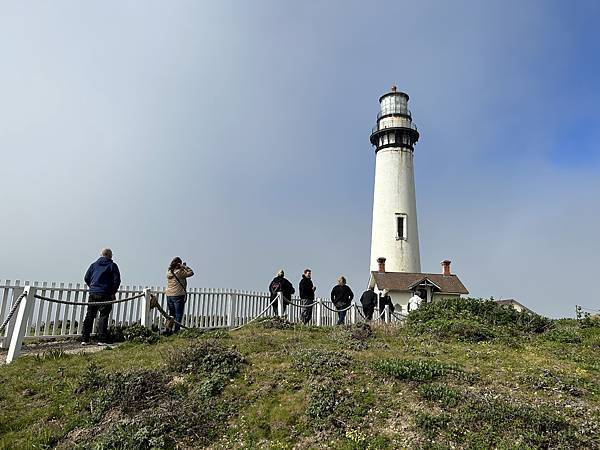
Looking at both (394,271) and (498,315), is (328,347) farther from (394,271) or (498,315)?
(394,271)

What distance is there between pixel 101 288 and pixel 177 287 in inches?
78.7

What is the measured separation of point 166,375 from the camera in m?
7.65

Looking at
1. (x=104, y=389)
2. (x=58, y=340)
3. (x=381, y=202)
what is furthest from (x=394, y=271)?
(x=104, y=389)

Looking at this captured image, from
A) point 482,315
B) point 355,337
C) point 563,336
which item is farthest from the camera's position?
point 482,315

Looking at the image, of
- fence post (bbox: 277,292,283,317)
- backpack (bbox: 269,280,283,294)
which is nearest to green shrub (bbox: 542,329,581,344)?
fence post (bbox: 277,292,283,317)

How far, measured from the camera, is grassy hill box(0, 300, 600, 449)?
19.4ft

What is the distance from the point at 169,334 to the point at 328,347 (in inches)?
152

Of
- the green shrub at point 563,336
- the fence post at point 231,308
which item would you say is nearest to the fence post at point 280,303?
the fence post at point 231,308

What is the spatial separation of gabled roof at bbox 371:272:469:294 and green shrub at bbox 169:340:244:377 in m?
19.3

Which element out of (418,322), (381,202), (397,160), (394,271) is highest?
(397,160)

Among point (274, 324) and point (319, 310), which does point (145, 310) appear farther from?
point (319, 310)

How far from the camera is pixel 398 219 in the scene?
2961 cm

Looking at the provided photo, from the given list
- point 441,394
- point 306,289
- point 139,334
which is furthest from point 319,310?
point 441,394

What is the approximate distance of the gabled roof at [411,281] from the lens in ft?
89.4
